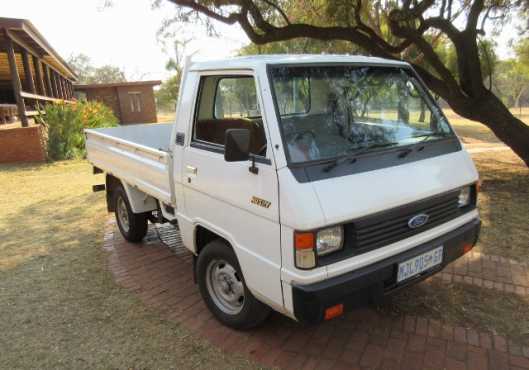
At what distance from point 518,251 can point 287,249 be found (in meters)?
3.36

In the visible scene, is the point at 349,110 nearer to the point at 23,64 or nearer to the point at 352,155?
the point at 352,155

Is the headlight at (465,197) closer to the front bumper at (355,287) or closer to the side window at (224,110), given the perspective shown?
the front bumper at (355,287)

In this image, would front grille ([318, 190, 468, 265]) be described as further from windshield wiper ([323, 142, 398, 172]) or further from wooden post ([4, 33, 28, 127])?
wooden post ([4, 33, 28, 127])

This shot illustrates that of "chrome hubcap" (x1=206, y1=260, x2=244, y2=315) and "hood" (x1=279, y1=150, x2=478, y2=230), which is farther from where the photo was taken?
"chrome hubcap" (x1=206, y1=260, x2=244, y2=315)

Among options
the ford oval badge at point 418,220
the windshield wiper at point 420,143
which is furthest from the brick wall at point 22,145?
the ford oval badge at point 418,220

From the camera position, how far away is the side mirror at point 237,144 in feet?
8.12

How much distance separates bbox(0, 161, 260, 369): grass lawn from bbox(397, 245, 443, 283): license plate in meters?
1.27

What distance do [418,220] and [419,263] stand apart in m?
0.30

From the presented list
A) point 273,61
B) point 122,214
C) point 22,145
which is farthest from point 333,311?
point 22,145

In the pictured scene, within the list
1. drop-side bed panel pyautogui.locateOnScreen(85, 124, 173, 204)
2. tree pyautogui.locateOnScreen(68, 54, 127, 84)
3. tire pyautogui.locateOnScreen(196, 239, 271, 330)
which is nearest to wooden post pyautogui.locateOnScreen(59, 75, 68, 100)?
drop-side bed panel pyautogui.locateOnScreen(85, 124, 173, 204)

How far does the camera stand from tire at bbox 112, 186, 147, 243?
496cm

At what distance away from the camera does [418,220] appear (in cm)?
272

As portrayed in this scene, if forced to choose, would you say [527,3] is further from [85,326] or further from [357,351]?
[85,326]

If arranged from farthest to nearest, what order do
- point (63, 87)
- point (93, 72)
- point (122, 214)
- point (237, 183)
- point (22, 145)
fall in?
1. point (93, 72)
2. point (63, 87)
3. point (22, 145)
4. point (122, 214)
5. point (237, 183)
